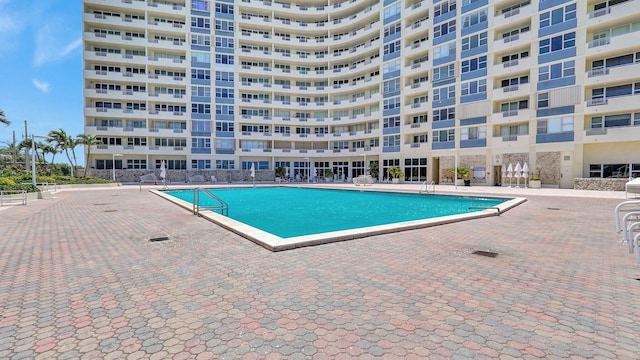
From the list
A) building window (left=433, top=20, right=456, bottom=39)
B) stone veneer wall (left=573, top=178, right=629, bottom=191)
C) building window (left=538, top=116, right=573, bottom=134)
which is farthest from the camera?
building window (left=433, top=20, right=456, bottom=39)

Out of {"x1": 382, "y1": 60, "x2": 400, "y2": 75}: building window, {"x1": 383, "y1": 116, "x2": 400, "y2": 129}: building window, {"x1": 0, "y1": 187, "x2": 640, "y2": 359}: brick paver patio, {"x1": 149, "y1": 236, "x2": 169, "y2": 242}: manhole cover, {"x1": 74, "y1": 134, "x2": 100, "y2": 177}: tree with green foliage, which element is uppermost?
{"x1": 382, "y1": 60, "x2": 400, "y2": 75}: building window

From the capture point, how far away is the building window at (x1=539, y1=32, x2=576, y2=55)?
3072cm

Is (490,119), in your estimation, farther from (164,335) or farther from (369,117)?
(164,335)

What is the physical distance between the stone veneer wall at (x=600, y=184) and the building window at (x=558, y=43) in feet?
43.4

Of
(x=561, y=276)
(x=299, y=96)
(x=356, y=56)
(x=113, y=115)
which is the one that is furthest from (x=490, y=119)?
(x=113, y=115)

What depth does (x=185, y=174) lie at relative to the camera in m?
48.3

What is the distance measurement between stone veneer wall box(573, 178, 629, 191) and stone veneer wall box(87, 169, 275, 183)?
132 feet

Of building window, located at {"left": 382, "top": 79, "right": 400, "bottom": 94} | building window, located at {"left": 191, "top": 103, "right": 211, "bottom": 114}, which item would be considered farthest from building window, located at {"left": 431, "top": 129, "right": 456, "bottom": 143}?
building window, located at {"left": 191, "top": 103, "right": 211, "bottom": 114}

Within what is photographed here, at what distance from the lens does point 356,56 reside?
171 ft

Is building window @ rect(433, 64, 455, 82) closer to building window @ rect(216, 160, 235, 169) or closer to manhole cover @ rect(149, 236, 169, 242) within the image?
building window @ rect(216, 160, 235, 169)

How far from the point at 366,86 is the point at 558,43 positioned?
81.9 feet

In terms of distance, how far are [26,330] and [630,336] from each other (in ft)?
21.2

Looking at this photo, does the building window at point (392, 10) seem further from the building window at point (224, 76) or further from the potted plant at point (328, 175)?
the building window at point (224, 76)

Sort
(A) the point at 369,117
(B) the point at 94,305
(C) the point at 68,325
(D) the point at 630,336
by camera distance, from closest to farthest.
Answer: (D) the point at 630,336 < (C) the point at 68,325 < (B) the point at 94,305 < (A) the point at 369,117
